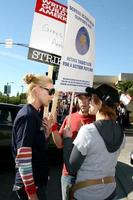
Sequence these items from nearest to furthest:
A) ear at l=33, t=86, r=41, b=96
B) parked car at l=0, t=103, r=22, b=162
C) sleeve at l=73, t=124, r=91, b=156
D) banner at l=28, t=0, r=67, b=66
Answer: sleeve at l=73, t=124, r=91, b=156
ear at l=33, t=86, r=41, b=96
banner at l=28, t=0, r=67, b=66
parked car at l=0, t=103, r=22, b=162

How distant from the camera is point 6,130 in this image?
828 cm

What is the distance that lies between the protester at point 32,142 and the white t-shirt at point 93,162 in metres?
0.33

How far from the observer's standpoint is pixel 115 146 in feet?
9.75

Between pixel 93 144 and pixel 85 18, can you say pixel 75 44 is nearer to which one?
pixel 85 18

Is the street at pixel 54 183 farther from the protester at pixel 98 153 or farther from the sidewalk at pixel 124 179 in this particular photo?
the protester at pixel 98 153

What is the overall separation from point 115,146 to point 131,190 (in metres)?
4.35

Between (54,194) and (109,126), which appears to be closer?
(109,126)

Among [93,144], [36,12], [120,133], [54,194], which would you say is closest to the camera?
[93,144]

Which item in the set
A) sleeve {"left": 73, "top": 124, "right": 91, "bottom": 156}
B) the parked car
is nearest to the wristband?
sleeve {"left": 73, "top": 124, "right": 91, "bottom": 156}

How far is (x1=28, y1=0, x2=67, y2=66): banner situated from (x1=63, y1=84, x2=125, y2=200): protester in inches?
55.3

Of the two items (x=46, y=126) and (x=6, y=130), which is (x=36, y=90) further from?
(x=6, y=130)

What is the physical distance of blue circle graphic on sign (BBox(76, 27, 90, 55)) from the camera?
12.3 feet

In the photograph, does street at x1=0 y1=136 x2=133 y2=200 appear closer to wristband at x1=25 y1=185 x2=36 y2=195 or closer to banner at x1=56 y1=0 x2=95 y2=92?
banner at x1=56 y1=0 x2=95 y2=92

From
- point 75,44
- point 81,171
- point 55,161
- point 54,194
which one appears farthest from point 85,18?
point 55,161
